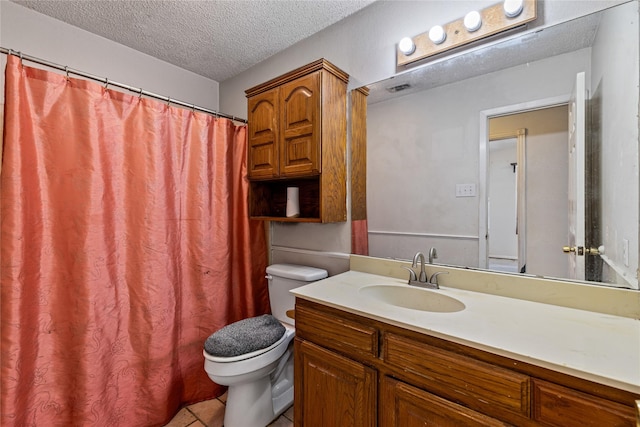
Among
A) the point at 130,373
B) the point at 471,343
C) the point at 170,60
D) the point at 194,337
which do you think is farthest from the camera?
the point at 170,60

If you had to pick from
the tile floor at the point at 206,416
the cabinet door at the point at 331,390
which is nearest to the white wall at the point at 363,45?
the cabinet door at the point at 331,390

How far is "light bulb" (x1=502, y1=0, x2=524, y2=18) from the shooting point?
1153 mm

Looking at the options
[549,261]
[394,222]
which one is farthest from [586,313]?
[394,222]

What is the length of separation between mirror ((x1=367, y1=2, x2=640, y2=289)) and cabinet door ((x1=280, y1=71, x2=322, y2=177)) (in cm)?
34

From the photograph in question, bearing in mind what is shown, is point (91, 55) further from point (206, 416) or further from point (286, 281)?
point (206, 416)

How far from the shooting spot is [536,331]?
861 millimetres

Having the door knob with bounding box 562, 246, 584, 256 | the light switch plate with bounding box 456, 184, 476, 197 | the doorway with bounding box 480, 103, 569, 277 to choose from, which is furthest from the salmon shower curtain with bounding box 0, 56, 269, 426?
the door knob with bounding box 562, 246, 584, 256

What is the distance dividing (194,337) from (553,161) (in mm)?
2127

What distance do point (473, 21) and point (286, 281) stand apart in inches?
Result: 66.3

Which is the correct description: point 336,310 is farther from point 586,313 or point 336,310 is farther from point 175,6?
point 175,6

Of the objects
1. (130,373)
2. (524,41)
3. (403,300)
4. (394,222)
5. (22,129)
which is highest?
(524,41)

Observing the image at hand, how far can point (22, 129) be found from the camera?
1240 mm

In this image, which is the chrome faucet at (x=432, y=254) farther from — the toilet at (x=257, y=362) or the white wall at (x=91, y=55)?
the white wall at (x=91, y=55)

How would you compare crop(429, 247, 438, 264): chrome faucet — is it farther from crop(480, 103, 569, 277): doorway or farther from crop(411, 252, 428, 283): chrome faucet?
crop(480, 103, 569, 277): doorway
